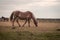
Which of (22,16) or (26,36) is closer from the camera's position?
(26,36)

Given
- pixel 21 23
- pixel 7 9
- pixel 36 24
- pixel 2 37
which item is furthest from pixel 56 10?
pixel 2 37

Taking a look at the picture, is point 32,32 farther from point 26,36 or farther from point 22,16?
point 22,16

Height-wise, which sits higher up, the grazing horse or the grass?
the grazing horse

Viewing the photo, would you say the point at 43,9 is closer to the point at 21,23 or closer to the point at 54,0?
the point at 54,0

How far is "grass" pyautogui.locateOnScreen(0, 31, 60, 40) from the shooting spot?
1.79 meters

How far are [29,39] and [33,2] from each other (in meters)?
0.45

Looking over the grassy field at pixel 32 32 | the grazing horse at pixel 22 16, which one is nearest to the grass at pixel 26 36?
the grassy field at pixel 32 32

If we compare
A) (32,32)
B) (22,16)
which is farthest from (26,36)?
(22,16)

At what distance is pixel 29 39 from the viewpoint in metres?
1.78

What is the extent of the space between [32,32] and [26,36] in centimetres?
9

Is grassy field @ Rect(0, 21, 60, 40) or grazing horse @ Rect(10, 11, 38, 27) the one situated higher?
grazing horse @ Rect(10, 11, 38, 27)

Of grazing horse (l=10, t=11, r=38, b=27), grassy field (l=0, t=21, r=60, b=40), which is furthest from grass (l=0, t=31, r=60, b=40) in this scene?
grazing horse (l=10, t=11, r=38, b=27)

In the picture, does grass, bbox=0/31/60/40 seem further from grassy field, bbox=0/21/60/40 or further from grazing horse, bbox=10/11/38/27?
grazing horse, bbox=10/11/38/27

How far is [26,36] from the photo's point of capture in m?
1.81
